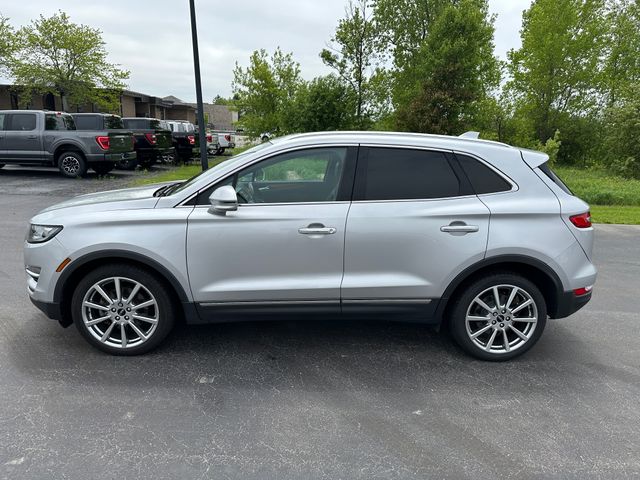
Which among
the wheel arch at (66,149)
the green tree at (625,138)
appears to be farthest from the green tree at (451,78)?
the wheel arch at (66,149)

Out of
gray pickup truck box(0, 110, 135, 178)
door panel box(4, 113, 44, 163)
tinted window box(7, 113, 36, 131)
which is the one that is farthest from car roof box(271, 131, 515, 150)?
tinted window box(7, 113, 36, 131)

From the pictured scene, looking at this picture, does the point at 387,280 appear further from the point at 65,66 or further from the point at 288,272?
the point at 65,66

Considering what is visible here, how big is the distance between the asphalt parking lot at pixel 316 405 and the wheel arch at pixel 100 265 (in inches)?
18.4

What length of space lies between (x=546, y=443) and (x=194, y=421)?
6.87ft

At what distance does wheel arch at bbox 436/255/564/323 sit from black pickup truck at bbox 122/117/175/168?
648 inches

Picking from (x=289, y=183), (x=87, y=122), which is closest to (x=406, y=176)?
(x=289, y=183)

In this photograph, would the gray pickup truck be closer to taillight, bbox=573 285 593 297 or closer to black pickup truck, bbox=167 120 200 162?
black pickup truck, bbox=167 120 200 162

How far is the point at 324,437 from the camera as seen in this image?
2.76 m

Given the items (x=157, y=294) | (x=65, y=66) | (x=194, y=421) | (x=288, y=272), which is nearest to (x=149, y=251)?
(x=157, y=294)

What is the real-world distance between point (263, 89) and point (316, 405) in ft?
71.0

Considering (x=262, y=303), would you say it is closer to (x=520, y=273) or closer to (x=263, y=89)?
(x=520, y=273)

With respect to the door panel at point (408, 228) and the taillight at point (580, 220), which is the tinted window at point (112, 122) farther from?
the taillight at point (580, 220)

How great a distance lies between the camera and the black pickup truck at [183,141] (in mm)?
21062

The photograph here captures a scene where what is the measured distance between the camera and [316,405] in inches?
121
